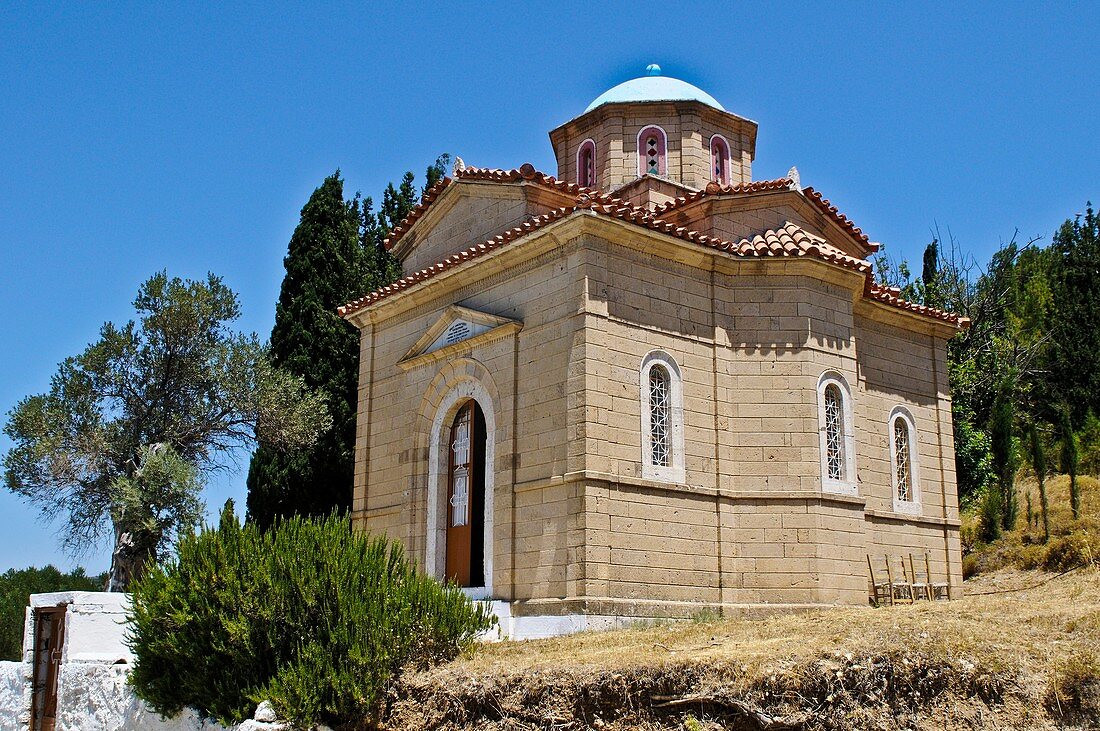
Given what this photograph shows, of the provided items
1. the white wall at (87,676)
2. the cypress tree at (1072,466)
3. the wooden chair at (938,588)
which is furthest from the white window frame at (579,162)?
the cypress tree at (1072,466)

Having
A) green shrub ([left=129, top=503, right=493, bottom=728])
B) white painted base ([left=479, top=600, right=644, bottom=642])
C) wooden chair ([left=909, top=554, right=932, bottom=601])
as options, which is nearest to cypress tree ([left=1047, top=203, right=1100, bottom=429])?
wooden chair ([left=909, top=554, right=932, bottom=601])

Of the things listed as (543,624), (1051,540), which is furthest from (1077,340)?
(543,624)

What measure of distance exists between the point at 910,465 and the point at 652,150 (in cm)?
758

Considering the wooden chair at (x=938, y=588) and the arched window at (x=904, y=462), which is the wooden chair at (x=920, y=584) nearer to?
the wooden chair at (x=938, y=588)

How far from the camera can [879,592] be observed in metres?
16.2

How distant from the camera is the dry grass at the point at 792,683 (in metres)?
8.69

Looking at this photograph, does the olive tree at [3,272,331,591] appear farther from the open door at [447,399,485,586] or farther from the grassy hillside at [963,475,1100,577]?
the grassy hillside at [963,475,1100,577]

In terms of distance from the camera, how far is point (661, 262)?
50.0 feet

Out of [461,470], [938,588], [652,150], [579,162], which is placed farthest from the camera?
[579,162]

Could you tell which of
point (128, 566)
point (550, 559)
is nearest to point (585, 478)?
point (550, 559)

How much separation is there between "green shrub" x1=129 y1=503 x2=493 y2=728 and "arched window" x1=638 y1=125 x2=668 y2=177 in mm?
10664

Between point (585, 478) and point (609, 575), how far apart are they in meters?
1.29

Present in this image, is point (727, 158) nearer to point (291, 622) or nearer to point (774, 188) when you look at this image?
point (774, 188)

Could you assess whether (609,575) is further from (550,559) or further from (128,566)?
(128,566)
